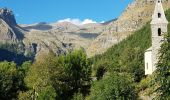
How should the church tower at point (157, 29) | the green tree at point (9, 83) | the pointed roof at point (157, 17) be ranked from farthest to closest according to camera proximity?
the green tree at point (9, 83), the pointed roof at point (157, 17), the church tower at point (157, 29)

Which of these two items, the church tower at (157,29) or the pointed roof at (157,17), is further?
the pointed roof at (157,17)

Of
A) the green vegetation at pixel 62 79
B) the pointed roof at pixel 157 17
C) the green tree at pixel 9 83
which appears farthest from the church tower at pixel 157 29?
the green tree at pixel 9 83

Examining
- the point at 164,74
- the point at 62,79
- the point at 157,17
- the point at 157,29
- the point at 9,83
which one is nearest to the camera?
the point at 164,74

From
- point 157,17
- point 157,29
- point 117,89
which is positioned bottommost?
point 117,89

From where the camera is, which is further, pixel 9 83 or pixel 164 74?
pixel 9 83

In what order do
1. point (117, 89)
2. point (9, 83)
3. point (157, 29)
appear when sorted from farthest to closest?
1. point (9, 83)
2. point (157, 29)
3. point (117, 89)

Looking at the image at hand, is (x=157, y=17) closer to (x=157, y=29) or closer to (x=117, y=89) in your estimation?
(x=157, y=29)

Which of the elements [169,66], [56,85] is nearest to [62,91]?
[56,85]

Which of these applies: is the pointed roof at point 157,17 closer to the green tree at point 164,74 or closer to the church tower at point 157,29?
the church tower at point 157,29

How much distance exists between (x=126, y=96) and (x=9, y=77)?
4964cm

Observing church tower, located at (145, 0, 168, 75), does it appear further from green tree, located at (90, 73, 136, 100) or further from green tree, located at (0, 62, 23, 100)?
green tree, located at (0, 62, 23, 100)

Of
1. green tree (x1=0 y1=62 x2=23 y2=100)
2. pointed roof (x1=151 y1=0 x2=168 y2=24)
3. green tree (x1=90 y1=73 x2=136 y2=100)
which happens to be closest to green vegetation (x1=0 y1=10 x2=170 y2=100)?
green tree (x1=0 y1=62 x2=23 y2=100)

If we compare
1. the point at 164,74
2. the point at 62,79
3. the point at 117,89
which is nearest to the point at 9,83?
the point at 62,79

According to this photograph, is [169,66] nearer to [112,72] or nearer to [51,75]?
[112,72]
